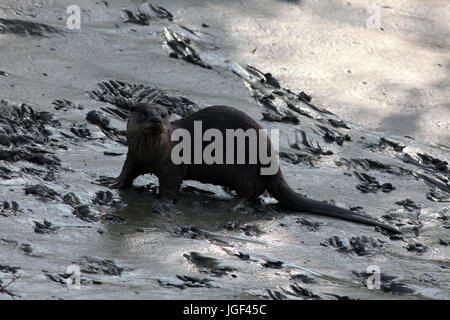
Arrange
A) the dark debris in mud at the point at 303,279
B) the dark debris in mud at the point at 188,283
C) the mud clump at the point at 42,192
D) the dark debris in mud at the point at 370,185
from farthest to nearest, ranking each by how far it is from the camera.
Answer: the dark debris in mud at the point at 370,185
the mud clump at the point at 42,192
the dark debris in mud at the point at 303,279
the dark debris in mud at the point at 188,283

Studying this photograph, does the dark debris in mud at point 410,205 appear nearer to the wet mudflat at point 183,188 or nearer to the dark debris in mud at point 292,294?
the wet mudflat at point 183,188

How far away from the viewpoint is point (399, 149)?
7551 mm

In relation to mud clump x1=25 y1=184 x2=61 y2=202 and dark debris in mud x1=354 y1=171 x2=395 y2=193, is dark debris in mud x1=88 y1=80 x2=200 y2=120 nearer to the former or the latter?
dark debris in mud x1=354 y1=171 x2=395 y2=193

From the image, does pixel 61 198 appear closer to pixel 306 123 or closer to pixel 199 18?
pixel 306 123

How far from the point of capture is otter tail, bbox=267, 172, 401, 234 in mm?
5770

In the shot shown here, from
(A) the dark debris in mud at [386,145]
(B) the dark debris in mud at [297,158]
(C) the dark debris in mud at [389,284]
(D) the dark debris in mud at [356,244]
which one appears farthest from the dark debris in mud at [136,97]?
(C) the dark debris in mud at [389,284]

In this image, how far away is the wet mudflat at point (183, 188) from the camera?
4.35 m

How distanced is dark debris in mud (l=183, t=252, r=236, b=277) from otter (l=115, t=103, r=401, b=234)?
43.3 inches

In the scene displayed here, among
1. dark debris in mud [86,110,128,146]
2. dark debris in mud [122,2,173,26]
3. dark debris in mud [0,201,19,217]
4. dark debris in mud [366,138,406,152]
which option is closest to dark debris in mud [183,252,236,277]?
dark debris in mud [0,201,19,217]

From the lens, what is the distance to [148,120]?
5508 mm

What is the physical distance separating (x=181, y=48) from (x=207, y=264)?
372 centimetres

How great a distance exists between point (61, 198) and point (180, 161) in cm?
85
